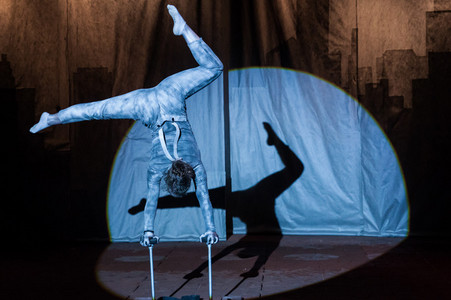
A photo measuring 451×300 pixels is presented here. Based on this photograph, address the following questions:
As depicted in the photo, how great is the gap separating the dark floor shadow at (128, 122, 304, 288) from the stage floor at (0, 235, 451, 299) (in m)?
0.14

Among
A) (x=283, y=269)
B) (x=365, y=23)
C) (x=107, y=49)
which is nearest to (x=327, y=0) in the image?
(x=365, y=23)

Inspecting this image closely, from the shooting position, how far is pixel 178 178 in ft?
11.2

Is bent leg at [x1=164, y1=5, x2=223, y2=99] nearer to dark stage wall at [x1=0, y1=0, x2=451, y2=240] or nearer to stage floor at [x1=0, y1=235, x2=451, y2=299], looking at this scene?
stage floor at [x1=0, y1=235, x2=451, y2=299]

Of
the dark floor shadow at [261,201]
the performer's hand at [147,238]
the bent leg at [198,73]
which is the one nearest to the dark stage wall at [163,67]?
the dark floor shadow at [261,201]

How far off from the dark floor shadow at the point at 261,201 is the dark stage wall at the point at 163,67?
78 centimetres

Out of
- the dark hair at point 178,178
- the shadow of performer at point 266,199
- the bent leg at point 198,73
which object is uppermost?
the bent leg at point 198,73

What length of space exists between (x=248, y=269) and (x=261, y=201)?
149 centimetres

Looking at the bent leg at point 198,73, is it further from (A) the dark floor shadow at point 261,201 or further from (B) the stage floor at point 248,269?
(A) the dark floor shadow at point 261,201

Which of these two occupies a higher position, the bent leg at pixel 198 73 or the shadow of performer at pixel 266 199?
the bent leg at pixel 198 73

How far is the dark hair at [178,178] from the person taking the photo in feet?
11.2

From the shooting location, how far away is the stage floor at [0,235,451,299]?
13.1ft

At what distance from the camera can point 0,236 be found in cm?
590

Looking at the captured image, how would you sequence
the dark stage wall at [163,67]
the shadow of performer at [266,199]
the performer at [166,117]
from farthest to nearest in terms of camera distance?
the shadow of performer at [266,199], the dark stage wall at [163,67], the performer at [166,117]

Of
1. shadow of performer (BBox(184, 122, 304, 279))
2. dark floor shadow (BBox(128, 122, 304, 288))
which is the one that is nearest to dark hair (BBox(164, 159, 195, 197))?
dark floor shadow (BBox(128, 122, 304, 288))
